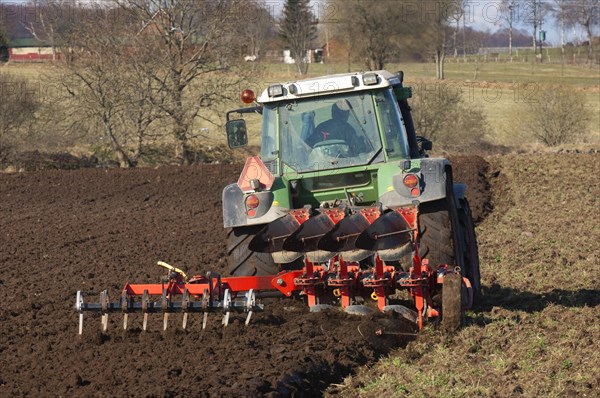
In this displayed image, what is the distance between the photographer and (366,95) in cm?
823

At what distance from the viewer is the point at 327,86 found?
26.8ft

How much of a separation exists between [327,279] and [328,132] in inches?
56.8

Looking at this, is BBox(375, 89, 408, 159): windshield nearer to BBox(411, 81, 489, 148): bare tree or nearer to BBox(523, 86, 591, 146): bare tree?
BBox(411, 81, 489, 148): bare tree

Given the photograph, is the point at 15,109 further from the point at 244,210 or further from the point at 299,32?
the point at 244,210

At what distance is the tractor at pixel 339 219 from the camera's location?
7.11 metres

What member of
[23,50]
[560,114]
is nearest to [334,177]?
[560,114]

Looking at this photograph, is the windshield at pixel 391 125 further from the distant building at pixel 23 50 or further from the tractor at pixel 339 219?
the distant building at pixel 23 50

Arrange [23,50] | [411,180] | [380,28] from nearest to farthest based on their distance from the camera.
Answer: [411,180] → [380,28] → [23,50]

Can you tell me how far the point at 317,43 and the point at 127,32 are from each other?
7.08 m

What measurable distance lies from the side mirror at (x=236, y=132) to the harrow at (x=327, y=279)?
1.53 meters

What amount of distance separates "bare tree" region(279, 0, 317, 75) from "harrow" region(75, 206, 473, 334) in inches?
899

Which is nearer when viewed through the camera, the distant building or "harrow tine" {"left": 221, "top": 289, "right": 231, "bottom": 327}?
"harrow tine" {"left": 221, "top": 289, "right": 231, "bottom": 327}

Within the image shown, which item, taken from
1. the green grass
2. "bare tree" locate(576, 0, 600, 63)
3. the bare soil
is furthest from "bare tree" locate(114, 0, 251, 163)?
"bare tree" locate(576, 0, 600, 63)

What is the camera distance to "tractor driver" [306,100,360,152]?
8094 millimetres
